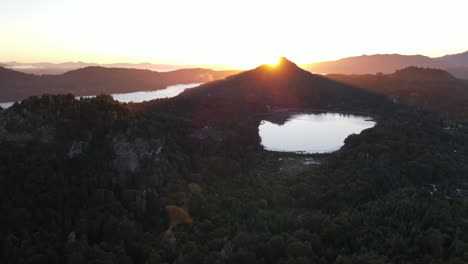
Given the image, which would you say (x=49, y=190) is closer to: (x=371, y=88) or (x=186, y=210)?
(x=186, y=210)

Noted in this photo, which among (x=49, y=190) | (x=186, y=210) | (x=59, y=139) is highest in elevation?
(x=59, y=139)

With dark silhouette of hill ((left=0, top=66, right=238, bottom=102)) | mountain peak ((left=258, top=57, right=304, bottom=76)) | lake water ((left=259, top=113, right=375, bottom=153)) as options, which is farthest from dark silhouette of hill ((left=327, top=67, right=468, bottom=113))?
dark silhouette of hill ((left=0, top=66, right=238, bottom=102))

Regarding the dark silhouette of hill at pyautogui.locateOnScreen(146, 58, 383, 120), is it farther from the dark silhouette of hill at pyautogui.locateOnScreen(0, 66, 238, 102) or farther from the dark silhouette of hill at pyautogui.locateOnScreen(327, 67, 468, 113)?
the dark silhouette of hill at pyautogui.locateOnScreen(0, 66, 238, 102)

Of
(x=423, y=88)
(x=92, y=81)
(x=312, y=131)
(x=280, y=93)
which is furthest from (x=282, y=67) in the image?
(x=92, y=81)

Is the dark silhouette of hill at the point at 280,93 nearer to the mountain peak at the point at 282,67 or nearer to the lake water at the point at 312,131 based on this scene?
the mountain peak at the point at 282,67

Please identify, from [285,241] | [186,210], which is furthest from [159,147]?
[285,241]

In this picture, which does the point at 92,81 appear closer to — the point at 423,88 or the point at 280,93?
the point at 280,93
